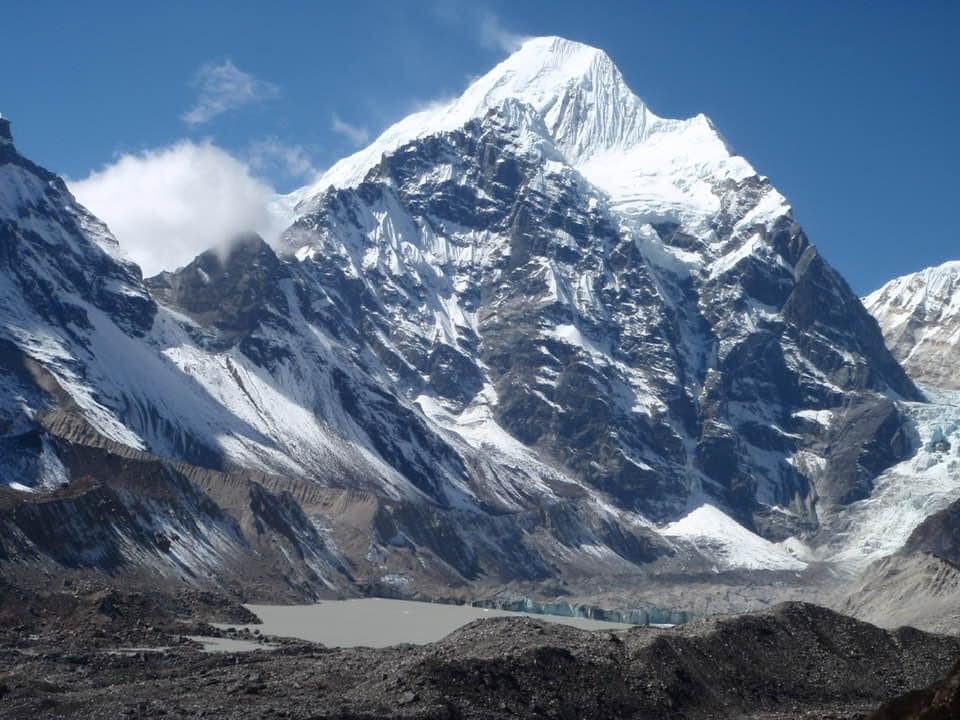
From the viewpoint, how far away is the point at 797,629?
4321 inches

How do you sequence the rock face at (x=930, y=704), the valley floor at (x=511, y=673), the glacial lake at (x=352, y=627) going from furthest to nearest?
the glacial lake at (x=352, y=627), the valley floor at (x=511, y=673), the rock face at (x=930, y=704)

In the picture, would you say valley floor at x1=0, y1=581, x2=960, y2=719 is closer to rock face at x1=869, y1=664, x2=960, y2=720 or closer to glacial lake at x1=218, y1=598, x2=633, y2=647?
glacial lake at x1=218, y1=598, x2=633, y2=647

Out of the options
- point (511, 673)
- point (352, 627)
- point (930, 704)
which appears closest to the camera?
point (930, 704)

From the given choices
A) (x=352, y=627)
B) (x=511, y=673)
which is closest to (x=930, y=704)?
(x=511, y=673)

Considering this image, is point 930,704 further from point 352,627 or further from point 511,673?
point 352,627

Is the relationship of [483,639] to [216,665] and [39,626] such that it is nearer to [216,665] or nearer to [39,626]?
[216,665]

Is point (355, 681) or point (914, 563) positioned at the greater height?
point (914, 563)

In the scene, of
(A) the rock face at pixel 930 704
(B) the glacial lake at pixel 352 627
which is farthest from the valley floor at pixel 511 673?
(A) the rock face at pixel 930 704

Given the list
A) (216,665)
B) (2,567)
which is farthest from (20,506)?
(216,665)

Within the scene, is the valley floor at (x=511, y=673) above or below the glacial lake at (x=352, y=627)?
below

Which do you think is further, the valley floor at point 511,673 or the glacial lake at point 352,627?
the glacial lake at point 352,627

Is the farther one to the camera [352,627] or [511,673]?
[352,627]

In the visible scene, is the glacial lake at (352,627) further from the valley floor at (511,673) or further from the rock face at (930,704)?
the rock face at (930,704)

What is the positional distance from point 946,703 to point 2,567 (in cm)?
12551
